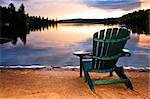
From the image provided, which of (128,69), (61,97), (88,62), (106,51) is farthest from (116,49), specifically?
(128,69)

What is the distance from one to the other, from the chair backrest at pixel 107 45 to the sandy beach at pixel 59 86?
19.6 inches

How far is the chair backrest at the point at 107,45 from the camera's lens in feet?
17.1

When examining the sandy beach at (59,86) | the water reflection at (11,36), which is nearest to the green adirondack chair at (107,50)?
the sandy beach at (59,86)

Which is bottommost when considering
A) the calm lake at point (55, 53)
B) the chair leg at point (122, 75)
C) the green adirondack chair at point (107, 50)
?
the calm lake at point (55, 53)

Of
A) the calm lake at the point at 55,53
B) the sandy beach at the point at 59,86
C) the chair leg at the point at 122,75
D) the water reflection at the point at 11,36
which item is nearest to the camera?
the sandy beach at the point at 59,86

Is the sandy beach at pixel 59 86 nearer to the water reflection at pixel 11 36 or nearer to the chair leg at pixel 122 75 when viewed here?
the chair leg at pixel 122 75

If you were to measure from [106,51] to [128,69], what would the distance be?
2075mm

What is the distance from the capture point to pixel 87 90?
527 centimetres

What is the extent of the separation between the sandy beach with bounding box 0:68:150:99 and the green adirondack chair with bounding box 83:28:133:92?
0.18 m

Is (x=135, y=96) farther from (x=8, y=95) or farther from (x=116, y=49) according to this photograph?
(x=8, y=95)

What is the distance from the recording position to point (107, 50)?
528 cm

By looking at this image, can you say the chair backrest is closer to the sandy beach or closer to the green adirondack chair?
the green adirondack chair

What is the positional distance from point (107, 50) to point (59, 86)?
44.2 inches

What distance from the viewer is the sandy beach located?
16.1 ft
